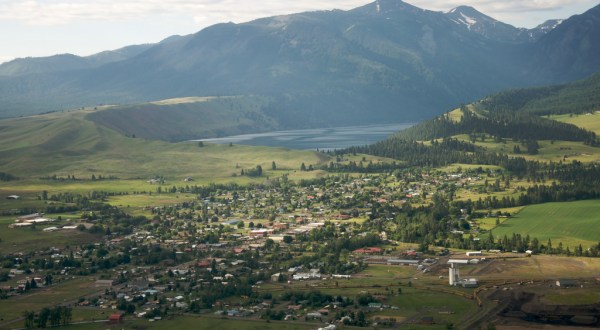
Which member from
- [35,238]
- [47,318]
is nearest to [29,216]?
[35,238]

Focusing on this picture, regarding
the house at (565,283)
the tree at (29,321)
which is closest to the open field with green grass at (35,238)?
the tree at (29,321)

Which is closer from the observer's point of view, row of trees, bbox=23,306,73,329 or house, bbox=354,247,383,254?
row of trees, bbox=23,306,73,329

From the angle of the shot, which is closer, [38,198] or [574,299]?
[574,299]

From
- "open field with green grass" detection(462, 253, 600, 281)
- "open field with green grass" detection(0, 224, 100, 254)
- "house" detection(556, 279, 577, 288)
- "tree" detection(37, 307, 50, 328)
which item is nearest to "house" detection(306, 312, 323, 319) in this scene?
"open field with green grass" detection(462, 253, 600, 281)

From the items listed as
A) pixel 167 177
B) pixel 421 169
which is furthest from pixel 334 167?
pixel 167 177

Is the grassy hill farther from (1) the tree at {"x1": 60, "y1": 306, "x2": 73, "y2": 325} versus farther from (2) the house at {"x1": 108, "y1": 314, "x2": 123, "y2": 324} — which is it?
(2) the house at {"x1": 108, "y1": 314, "x2": 123, "y2": 324}

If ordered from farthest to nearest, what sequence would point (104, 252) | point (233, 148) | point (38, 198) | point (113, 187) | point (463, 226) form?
1. point (233, 148)
2. point (113, 187)
3. point (38, 198)
4. point (463, 226)
5. point (104, 252)

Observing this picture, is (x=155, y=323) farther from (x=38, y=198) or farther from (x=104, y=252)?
(x=38, y=198)

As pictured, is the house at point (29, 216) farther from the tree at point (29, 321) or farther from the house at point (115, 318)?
the house at point (115, 318)
